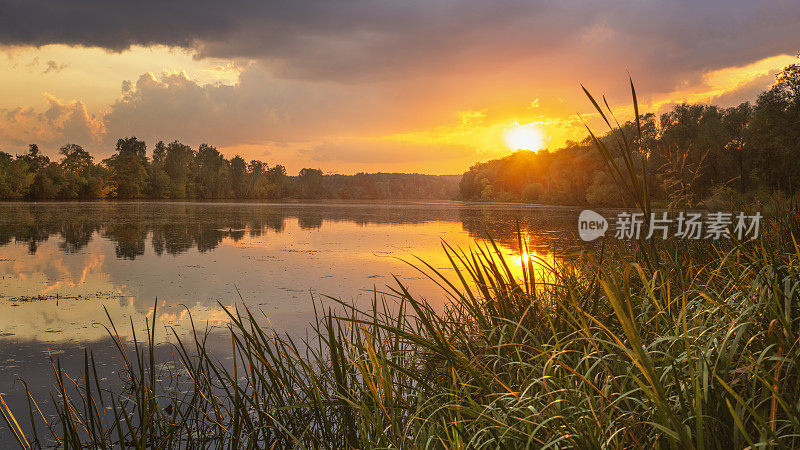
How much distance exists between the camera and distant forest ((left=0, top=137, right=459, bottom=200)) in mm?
66312

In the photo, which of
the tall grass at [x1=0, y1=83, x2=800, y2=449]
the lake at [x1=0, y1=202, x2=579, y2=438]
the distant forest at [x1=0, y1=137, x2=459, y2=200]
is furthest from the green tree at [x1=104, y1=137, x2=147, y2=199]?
the tall grass at [x1=0, y1=83, x2=800, y2=449]

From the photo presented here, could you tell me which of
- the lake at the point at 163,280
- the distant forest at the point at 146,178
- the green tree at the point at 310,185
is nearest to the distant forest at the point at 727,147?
the lake at the point at 163,280

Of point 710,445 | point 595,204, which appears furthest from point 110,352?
point 595,204

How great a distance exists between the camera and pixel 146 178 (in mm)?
88750

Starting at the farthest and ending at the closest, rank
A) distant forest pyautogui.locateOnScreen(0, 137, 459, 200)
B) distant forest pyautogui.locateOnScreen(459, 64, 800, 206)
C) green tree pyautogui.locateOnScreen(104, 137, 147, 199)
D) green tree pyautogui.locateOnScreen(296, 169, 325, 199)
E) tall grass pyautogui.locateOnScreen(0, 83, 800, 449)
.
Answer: green tree pyautogui.locateOnScreen(296, 169, 325, 199)
green tree pyautogui.locateOnScreen(104, 137, 147, 199)
distant forest pyautogui.locateOnScreen(0, 137, 459, 200)
distant forest pyautogui.locateOnScreen(459, 64, 800, 206)
tall grass pyautogui.locateOnScreen(0, 83, 800, 449)

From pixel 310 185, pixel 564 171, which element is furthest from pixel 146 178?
pixel 564 171

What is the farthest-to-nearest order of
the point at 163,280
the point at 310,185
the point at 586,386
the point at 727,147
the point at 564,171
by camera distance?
the point at 310,185
the point at 564,171
the point at 727,147
the point at 163,280
the point at 586,386

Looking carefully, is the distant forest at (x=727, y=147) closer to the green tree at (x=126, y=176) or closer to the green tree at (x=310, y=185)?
the green tree at (x=126, y=176)

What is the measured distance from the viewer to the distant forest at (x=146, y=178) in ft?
218

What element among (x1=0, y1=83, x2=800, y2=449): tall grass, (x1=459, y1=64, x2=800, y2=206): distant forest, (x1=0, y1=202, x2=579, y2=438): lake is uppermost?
(x1=459, y1=64, x2=800, y2=206): distant forest

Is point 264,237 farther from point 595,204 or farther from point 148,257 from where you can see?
point 595,204

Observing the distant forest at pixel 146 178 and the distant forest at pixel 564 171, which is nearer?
the distant forest at pixel 564 171

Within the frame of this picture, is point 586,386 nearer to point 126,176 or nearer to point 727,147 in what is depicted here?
point 727,147

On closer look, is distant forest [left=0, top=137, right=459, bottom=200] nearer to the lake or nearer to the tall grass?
the lake
